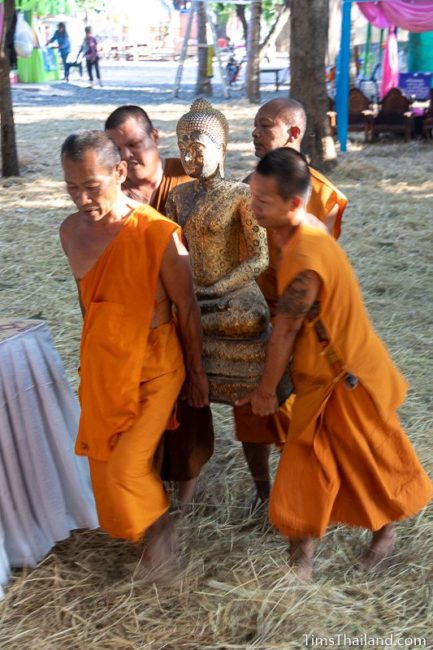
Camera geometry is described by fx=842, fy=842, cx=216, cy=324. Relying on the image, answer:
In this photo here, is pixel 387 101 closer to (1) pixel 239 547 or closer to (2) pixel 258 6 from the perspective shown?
(2) pixel 258 6

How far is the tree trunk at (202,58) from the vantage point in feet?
70.1

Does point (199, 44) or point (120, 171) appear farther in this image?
point (199, 44)

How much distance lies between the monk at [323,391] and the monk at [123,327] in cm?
31

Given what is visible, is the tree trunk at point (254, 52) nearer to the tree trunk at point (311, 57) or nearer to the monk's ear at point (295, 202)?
the tree trunk at point (311, 57)

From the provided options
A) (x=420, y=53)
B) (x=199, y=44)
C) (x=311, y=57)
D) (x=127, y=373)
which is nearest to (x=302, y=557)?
(x=127, y=373)

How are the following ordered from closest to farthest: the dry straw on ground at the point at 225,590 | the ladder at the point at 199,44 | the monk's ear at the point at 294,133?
the dry straw on ground at the point at 225,590 < the monk's ear at the point at 294,133 < the ladder at the point at 199,44

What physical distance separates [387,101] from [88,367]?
40.5 ft

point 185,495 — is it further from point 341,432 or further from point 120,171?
point 120,171

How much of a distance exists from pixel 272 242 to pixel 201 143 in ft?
1.83

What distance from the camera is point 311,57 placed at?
10375 millimetres

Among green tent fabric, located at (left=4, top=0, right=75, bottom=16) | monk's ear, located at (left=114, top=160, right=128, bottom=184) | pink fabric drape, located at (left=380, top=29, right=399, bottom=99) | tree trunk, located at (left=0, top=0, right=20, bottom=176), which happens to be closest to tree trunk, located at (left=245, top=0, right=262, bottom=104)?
pink fabric drape, located at (left=380, top=29, right=399, bottom=99)

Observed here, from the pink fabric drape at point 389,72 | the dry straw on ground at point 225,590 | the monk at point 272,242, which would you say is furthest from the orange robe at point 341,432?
the pink fabric drape at point 389,72

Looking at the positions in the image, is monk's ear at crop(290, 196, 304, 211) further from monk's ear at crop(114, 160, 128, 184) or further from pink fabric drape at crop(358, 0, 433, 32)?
pink fabric drape at crop(358, 0, 433, 32)

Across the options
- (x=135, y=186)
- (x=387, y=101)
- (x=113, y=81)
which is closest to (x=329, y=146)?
(x=387, y=101)
